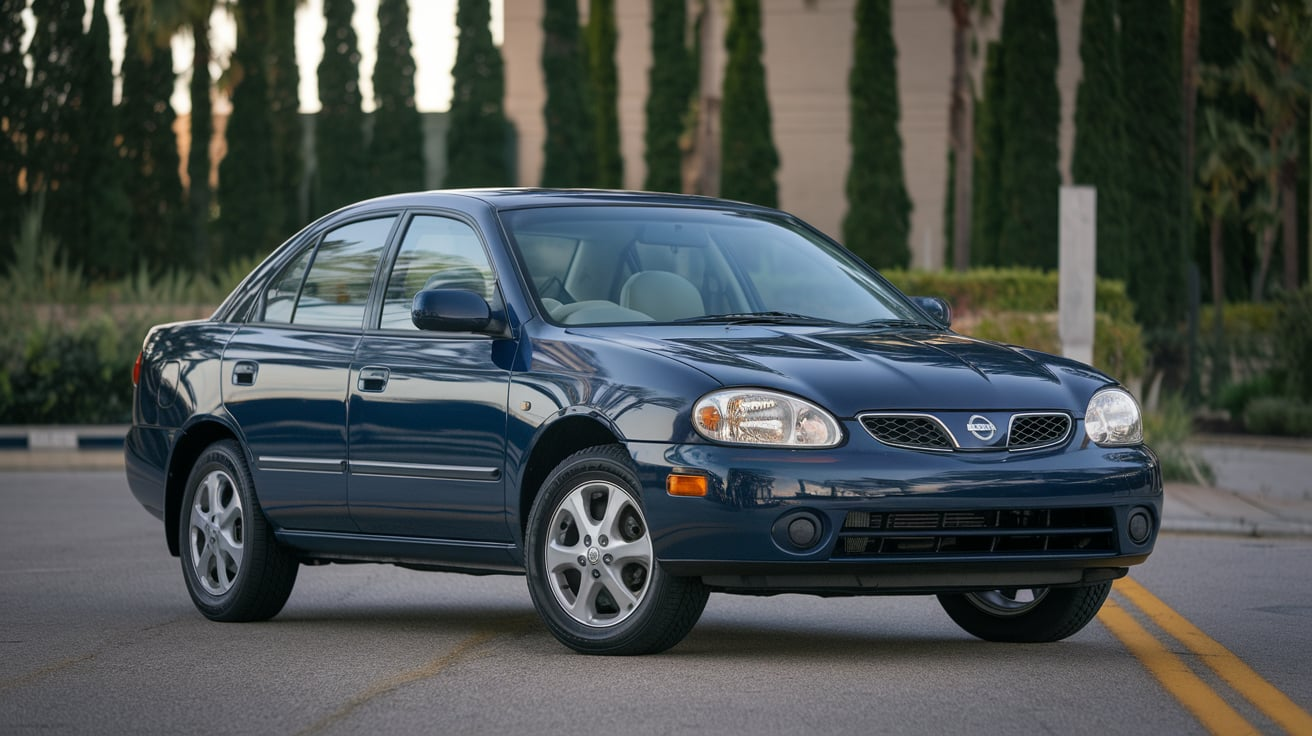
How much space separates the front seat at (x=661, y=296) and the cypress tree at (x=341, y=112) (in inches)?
1702

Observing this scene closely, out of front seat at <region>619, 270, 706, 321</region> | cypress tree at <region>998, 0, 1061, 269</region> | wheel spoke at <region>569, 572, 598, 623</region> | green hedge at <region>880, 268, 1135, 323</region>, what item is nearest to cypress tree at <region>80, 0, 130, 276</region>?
cypress tree at <region>998, 0, 1061, 269</region>

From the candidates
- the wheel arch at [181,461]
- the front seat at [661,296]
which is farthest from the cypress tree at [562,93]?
the front seat at [661,296]

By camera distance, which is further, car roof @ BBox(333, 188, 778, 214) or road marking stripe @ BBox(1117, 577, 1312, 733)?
car roof @ BBox(333, 188, 778, 214)

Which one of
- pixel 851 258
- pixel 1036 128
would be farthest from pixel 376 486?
pixel 1036 128

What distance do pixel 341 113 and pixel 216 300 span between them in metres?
23.5

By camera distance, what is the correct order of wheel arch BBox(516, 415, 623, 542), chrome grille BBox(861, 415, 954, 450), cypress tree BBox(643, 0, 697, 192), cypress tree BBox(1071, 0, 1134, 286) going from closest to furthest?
chrome grille BBox(861, 415, 954, 450) < wheel arch BBox(516, 415, 623, 542) < cypress tree BBox(1071, 0, 1134, 286) < cypress tree BBox(643, 0, 697, 192)

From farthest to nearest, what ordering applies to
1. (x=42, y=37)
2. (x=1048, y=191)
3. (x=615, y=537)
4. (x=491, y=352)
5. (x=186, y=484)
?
(x=1048, y=191) < (x=42, y=37) < (x=186, y=484) < (x=491, y=352) < (x=615, y=537)

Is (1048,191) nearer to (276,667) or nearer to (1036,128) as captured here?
(1036,128)

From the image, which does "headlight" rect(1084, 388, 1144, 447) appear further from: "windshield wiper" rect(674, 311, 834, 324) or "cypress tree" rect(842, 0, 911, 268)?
"cypress tree" rect(842, 0, 911, 268)

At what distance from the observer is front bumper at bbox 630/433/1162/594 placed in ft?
23.1

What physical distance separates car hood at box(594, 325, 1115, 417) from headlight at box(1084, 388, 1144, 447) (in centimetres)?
5

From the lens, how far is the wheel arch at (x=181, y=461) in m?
9.53

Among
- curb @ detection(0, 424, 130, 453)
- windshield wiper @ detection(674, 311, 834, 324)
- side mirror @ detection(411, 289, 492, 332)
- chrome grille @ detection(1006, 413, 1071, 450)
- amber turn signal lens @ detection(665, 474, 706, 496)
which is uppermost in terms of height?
side mirror @ detection(411, 289, 492, 332)

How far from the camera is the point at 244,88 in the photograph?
49250mm
